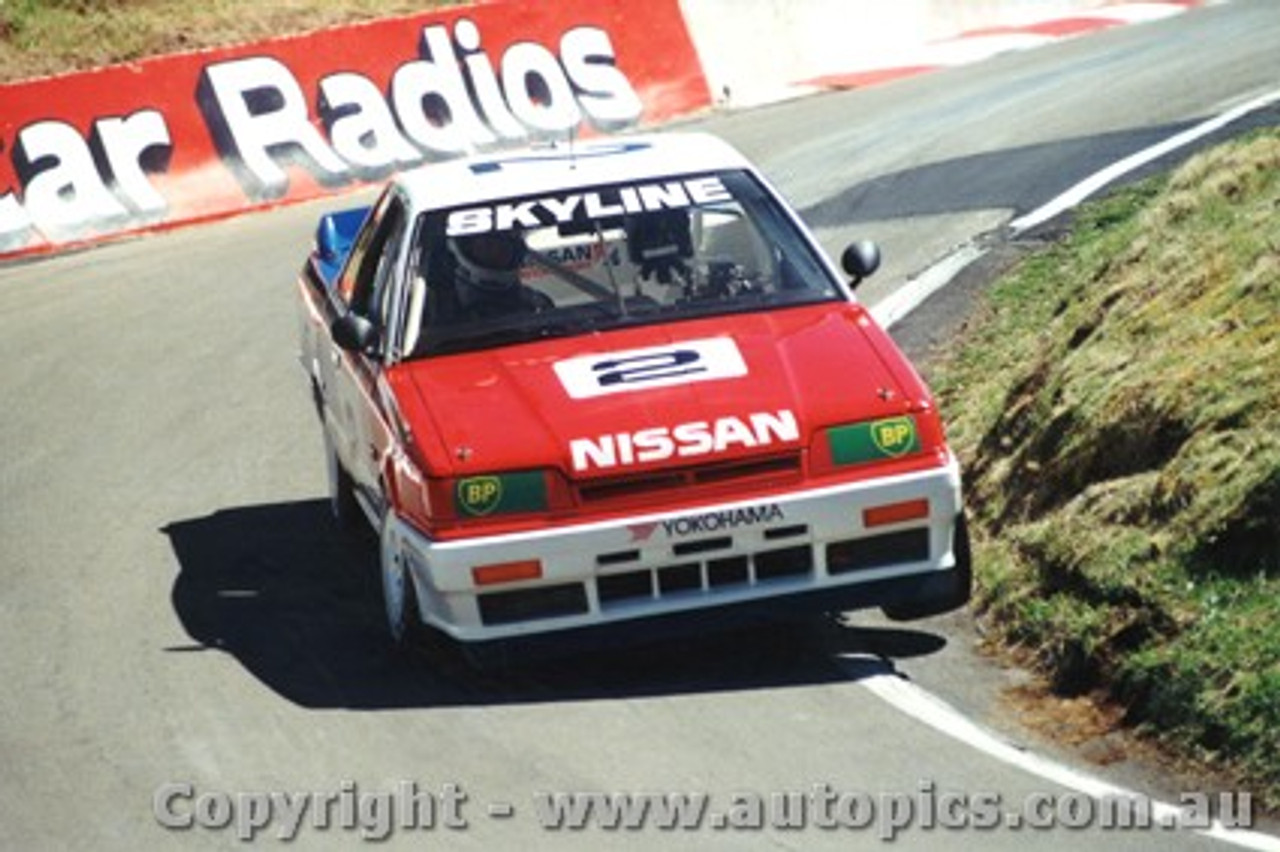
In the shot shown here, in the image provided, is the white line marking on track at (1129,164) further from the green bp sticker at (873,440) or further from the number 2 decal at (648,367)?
the green bp sticker at (873,440)

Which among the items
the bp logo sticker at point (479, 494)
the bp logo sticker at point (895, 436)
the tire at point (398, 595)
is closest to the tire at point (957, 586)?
the bp logo sticker at point (895, 436)

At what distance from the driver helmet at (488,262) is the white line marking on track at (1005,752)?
221cm

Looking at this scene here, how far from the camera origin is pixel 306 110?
20781 millimetres

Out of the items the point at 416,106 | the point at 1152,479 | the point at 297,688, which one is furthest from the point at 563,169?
the point at 416,106

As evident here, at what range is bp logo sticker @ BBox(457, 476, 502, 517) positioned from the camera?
8.66 meters

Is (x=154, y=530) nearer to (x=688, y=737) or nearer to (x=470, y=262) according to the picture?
(x=470, y=262)

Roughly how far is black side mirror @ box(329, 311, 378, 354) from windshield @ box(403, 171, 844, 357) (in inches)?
7.1

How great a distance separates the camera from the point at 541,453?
28.5ft

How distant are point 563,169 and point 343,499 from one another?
1908mm

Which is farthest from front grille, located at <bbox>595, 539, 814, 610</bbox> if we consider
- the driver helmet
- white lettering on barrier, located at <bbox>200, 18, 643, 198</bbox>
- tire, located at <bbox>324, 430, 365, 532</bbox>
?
white lettering on barrier, located at <bbox>200, 18, 643, 198</bbox>

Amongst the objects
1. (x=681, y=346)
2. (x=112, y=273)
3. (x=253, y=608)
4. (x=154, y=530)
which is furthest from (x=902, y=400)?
(x=112, y=273)

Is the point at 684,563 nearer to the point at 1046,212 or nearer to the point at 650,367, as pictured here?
the point at 650,367

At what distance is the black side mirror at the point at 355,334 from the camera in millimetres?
9844

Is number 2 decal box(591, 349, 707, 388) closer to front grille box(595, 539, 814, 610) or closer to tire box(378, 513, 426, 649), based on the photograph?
front grille box(595, 539, 814, 610)
